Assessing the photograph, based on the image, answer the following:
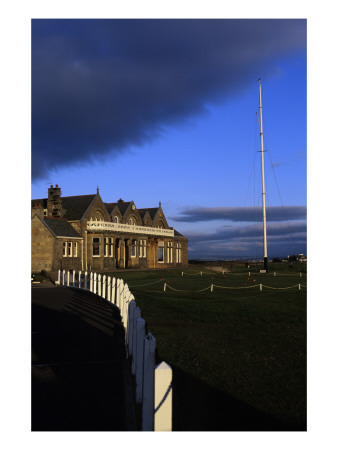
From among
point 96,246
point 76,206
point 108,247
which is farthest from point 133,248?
point 76,206

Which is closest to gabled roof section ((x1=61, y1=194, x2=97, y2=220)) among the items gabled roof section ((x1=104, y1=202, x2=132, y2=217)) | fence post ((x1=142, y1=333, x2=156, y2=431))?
gabled roof section ((x1=104, y1=202, x2=132, y2=217))

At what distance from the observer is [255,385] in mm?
6934

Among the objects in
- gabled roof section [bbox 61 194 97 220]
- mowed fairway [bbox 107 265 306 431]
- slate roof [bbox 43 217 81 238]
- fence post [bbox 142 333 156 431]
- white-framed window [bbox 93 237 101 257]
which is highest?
gabled roof section [bbox 61 194 97 220]

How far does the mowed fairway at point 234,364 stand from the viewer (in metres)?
5.61

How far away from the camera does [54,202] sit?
44.8 metres

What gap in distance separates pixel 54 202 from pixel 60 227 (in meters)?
5.73

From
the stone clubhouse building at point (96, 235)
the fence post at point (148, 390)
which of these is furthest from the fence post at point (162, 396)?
the stone clubhouse building at point (96, 235)

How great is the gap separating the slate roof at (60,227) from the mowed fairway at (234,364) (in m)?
25.0

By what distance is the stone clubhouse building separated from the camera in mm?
37656

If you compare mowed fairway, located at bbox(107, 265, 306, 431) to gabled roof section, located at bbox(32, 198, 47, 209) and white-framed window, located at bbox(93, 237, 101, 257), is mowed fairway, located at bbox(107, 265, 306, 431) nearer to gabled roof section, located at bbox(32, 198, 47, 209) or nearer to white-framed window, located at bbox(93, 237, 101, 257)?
white-framed window, located at bbox(93, 237, 101, 257)

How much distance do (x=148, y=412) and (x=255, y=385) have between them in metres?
3.05

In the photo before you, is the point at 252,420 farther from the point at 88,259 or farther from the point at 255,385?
the point at 88,259

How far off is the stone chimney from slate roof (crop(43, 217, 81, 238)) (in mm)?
2126

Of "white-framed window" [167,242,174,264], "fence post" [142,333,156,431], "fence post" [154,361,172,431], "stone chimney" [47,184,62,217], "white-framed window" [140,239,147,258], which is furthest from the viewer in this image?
"white-framed window" [167,242,174,264]
